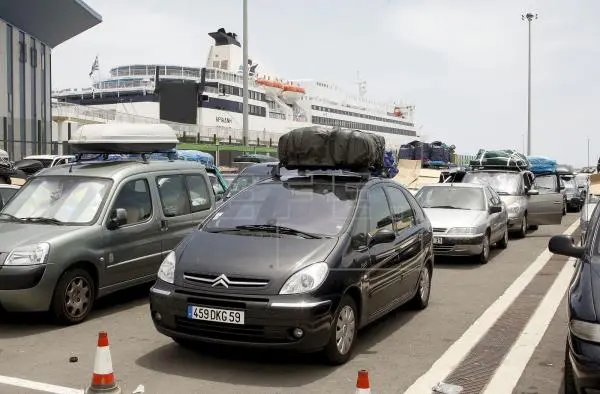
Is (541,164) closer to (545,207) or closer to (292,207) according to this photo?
(545,207)

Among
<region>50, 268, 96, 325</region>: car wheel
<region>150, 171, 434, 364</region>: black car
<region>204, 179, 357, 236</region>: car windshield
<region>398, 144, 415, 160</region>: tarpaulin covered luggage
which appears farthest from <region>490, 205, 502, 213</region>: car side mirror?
<region>398, 144, 415, 160</region>: tarpaulin covered luggage

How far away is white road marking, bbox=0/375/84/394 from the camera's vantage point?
453 centimetres

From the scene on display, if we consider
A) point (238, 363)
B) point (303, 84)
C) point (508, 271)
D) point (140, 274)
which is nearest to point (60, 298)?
point (140, 274)

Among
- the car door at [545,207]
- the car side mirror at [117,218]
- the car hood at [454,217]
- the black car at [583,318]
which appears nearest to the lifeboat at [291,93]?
the car door at [545,207]

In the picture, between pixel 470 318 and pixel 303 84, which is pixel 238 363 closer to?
pixel 470 318

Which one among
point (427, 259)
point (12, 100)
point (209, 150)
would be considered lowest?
point (427, 259)

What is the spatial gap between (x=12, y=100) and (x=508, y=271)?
75.6ft

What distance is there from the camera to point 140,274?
739 cm

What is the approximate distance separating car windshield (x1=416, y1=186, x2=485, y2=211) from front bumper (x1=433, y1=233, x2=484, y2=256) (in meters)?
1.12

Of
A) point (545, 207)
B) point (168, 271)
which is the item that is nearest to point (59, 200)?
point (168, 271)

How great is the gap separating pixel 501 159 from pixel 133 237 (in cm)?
1337

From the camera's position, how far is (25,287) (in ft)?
19.9

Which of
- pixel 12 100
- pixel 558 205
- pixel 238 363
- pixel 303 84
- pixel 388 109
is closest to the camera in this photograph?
pixel 238 363

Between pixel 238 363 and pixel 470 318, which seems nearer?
pixel 238 363
